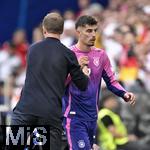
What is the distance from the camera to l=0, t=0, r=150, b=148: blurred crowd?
14445mm

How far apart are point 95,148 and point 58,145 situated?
3.46 ft

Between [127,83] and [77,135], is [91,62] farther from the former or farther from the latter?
[127,83]

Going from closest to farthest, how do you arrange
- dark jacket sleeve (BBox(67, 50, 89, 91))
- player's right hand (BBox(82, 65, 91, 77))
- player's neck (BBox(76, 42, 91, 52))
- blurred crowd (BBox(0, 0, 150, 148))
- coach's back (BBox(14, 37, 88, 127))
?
1. coach's back (BBox(14, 37, 88, 127))
2. dark jacket sleeve (BBox(67, 50, 89, 91))
3. player's right hand (BBox(82, 65, 91, 77))
4. player's neck (BBox(76, 42, 91, 52))
5. blurred crowd (BBox(0, 0, 150, 148))

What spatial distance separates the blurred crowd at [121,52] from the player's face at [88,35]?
347 cm

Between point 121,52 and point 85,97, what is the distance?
634 centimetres

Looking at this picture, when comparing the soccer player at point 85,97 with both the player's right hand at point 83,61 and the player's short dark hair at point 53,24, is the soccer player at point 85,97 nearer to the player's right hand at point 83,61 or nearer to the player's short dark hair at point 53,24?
the player's right hand at point 83,61

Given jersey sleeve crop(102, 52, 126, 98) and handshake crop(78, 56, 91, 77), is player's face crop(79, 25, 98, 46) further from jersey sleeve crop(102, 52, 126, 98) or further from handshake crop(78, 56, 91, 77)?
jersey sleeve crop(102, 52, 126, 98)

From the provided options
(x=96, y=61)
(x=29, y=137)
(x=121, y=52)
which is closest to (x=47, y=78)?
(x=29, y=137)

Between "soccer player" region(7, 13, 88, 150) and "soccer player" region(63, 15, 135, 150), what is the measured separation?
0.61 metres

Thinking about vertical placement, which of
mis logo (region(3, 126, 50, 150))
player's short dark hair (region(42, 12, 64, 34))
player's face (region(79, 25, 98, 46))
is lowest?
mis logo (region(3, 126, 50, 150))

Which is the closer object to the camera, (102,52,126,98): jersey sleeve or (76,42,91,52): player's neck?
(76,42,91,52): player's neck

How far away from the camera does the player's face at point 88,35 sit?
32.2 feet

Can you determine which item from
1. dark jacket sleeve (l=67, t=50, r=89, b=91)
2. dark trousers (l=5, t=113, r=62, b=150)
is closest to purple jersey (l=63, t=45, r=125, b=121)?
dark jacket sleeve (l=67, t=50, r=89, b=91)

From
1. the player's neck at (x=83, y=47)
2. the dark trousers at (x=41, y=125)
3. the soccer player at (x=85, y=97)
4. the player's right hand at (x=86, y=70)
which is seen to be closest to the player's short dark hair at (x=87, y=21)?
the soccer player at (x=85, y=97)
